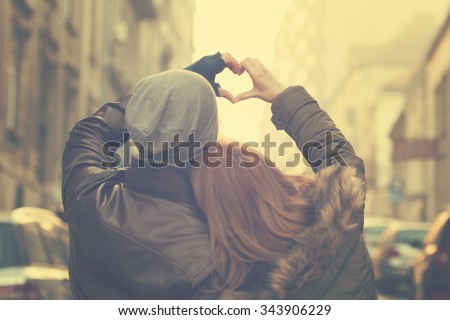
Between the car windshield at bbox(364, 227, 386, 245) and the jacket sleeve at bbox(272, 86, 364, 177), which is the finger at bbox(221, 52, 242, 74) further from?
→ the car windshield at bbox(364, 227, 386, 245)

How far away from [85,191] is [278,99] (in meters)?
0.40

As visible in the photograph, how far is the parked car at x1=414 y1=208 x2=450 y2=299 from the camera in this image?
6.67 meters

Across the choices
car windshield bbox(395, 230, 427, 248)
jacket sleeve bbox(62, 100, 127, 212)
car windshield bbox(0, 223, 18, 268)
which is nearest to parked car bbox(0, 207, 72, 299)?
car windshield bbox(0, 223, 18, 268)

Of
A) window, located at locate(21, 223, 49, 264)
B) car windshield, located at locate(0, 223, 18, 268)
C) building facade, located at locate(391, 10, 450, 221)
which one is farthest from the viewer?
building facade, located at locate(391, 10, 450, 221)

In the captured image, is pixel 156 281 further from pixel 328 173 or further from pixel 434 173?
pixel 434 173

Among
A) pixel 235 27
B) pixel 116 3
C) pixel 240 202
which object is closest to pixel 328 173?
pixel 240 202

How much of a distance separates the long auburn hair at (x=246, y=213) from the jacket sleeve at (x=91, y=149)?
7.8 inches

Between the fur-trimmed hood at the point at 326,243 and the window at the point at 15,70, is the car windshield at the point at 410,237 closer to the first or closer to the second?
the window at the point at 15,70

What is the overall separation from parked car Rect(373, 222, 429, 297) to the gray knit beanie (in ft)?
30.8

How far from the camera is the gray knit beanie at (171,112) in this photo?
1724 millimetres

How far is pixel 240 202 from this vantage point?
1721 mm

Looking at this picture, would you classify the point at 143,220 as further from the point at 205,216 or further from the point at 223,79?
the point at 223,79
